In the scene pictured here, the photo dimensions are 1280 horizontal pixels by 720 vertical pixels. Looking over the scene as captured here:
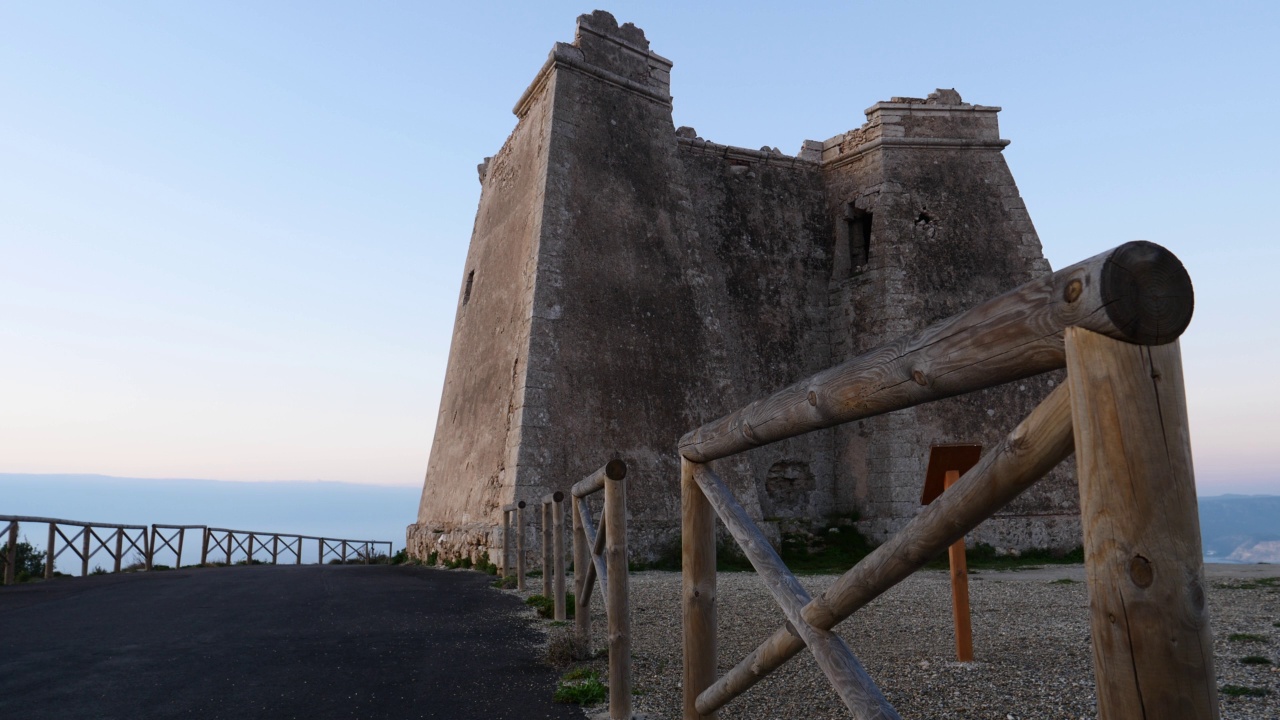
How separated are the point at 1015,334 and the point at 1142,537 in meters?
0.42

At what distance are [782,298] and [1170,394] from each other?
46.3 ft

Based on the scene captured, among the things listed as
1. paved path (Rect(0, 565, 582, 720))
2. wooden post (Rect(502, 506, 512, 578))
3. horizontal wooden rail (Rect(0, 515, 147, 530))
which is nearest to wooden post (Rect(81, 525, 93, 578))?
horizontal wooden rail (Rect(0, 515, 147, 530))

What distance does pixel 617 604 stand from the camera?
401 centimetres

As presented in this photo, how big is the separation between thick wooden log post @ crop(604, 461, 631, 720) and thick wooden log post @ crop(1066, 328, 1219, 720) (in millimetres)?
2781

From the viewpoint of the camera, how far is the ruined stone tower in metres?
11.9

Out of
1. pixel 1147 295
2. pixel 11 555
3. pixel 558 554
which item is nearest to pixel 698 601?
pixel 1147 295

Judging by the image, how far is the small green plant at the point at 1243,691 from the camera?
12.6ft

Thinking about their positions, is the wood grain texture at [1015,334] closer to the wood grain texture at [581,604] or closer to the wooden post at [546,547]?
the wood grain texture at [581,604]

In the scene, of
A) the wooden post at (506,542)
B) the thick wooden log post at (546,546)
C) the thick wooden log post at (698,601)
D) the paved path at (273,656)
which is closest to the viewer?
the thick wooden log post at (698,601)

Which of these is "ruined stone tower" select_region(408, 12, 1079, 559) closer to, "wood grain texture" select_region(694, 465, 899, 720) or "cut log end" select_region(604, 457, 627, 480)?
"cut log end" select_region(604, 457, 627, 480)

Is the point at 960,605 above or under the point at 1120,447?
under

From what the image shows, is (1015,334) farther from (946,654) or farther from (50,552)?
(50,552)

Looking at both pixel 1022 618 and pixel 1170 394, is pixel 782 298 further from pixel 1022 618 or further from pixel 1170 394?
pixel 1170 394

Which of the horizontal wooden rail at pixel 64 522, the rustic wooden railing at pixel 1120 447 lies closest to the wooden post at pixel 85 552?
the horizontal wooden rail at pixel 64 522
